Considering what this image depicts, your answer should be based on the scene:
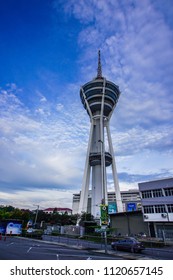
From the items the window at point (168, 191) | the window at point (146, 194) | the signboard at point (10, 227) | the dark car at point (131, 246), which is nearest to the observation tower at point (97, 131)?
the window at point (146, 194)

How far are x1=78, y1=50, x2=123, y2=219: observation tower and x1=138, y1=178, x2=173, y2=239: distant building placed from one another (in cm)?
2936

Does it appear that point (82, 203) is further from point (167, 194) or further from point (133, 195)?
point (133, 195)

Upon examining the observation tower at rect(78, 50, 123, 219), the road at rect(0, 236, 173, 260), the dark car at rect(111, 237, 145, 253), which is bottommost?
the road at rect(0, 236, 173, 260)

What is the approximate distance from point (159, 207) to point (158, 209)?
53 centimetres

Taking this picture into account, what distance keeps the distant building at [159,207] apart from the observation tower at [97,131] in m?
29.4

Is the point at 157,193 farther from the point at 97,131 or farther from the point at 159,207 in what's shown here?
the point at 97,131

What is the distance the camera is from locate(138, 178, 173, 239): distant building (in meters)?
42.9

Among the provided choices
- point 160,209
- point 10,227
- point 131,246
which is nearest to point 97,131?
point 160,209

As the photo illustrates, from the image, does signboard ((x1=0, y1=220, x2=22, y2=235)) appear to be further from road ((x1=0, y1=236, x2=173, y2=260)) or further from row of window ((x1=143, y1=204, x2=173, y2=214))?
row of window ((x1=143, y1=204, x2=173, y2=214))

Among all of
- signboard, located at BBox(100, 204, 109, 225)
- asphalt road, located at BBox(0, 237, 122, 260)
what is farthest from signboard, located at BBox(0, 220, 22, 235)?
signboard, located at BBox(100, 204, 109, 225)

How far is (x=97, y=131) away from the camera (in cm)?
8831

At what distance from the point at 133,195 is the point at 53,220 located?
74.7m

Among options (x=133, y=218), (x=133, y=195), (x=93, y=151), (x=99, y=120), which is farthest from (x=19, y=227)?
(x=133, y=195)

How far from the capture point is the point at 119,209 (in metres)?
74.7
